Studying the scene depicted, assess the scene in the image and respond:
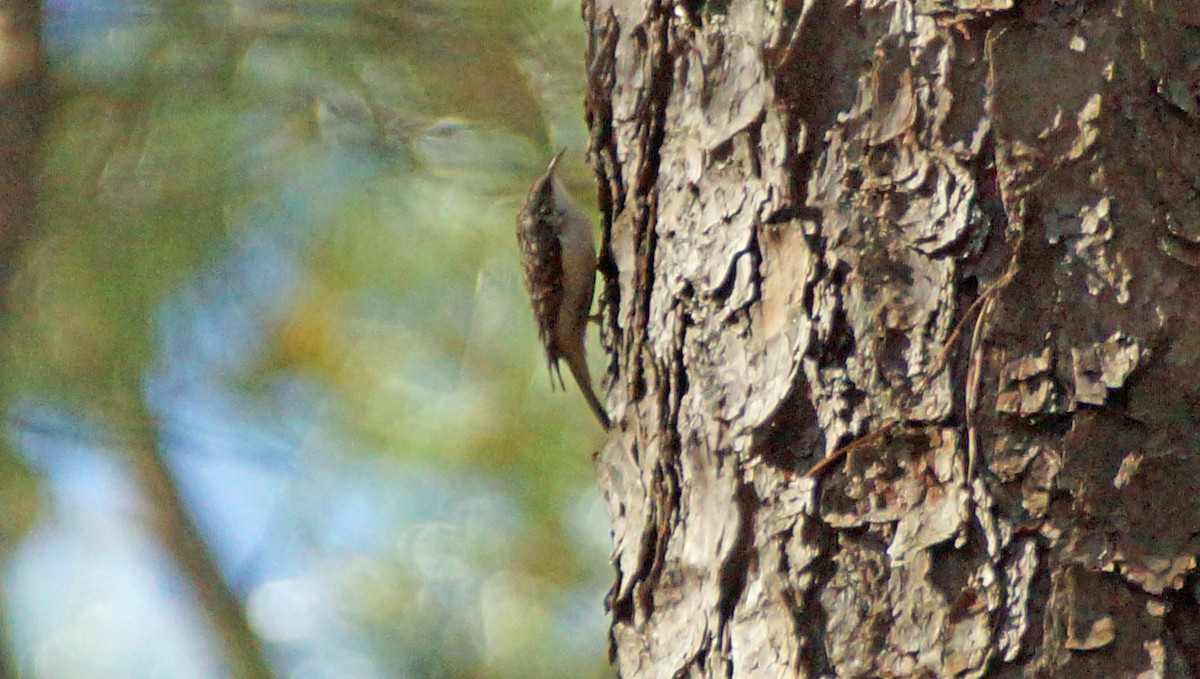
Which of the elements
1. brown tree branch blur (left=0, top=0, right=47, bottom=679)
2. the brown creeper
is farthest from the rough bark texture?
brown tree branch blur (left=0, top=0, right=47, bottom=679)

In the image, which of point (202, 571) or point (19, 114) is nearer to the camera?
point (19, 114)

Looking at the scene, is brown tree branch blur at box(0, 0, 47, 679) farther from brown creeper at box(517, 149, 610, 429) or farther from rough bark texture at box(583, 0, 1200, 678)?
rough bark texture at box(583, 0, 1200, 678)

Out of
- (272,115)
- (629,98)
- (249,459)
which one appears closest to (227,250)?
(272,115)

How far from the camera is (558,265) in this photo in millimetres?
2871

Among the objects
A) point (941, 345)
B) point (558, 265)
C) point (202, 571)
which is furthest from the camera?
point (202, 571)

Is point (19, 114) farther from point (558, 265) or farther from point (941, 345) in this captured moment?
point (941, 345)

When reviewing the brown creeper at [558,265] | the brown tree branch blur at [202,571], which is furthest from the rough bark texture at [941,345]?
the brown tree branch blur at [202,571]

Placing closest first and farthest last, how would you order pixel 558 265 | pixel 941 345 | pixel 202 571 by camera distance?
1. pixel 941 345
2. pixel 558 265
3. pixel 202 571

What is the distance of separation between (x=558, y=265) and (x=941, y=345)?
171 centimetres

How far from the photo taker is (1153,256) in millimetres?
1184

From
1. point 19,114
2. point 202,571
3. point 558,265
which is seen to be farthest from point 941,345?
point 202,571

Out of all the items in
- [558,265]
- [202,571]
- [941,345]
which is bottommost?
[202,571]

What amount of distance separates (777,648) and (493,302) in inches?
92.5

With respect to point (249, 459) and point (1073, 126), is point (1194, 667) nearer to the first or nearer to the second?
point (1073, 126)
